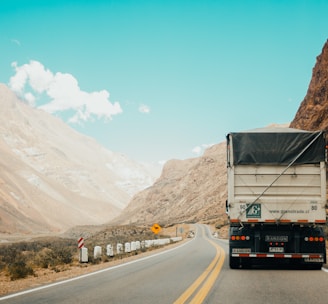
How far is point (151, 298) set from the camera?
381 inches

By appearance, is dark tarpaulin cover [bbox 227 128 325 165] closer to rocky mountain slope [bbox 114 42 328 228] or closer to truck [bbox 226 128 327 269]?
truck [bbox 226 128 327 269]

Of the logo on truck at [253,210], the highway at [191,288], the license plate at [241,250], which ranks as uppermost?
the logo on truck at [253,210]

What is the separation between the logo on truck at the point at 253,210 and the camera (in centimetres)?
1482

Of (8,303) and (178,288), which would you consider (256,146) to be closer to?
(178,288)

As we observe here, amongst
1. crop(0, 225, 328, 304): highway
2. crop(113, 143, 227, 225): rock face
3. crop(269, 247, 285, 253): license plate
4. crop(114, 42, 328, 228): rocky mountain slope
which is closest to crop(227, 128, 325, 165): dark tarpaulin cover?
crop(269, 247, 285, 253): license plate

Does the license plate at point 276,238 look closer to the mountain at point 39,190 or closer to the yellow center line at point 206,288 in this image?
the yellow center line at point 206,288

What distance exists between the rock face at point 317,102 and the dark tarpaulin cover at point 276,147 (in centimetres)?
4307

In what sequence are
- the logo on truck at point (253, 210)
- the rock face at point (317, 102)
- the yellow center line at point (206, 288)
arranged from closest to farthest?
1. the yellow center line at point (206, 288)
2. the logo on truck at point (253, 210)
3. the rock face at point (317, 102)

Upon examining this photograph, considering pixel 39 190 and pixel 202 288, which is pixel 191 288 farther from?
Answer: pixel 39 190

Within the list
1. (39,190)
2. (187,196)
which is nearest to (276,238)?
(187,196)

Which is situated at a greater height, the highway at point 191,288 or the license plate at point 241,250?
the license plate at point 241,250

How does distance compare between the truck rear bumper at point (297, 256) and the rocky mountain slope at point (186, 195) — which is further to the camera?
the rocky mountain slope at point (186, 195)

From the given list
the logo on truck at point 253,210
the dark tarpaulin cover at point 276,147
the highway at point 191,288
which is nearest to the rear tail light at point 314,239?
the highway at point 191,288

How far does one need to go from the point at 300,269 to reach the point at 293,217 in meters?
2.06
